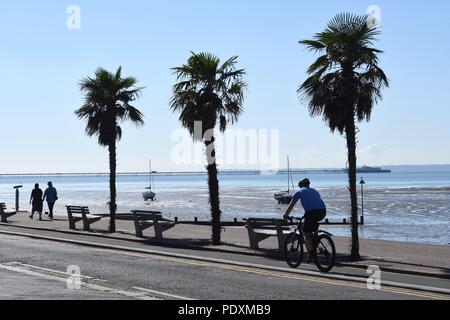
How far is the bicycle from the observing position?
1398 centimetres

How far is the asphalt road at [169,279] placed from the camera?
35.6ft

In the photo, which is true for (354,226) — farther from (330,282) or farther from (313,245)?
(330,282)

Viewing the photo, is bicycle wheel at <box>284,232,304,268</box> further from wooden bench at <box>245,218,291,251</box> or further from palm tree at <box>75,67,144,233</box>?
palm tree at <box>75,67,144,233</box>

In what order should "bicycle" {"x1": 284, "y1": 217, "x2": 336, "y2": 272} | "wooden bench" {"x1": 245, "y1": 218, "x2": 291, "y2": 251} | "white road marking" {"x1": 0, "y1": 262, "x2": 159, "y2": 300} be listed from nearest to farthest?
1. "white road marking" {"x1": 0, "y1": 262, "x2": 159, "y2": 300}
2. "bicycle" {"x1": 284, "y1": 217, "x2": 336, "y2": 272}
3. "wooden bench" {"x1": 245, "y1": 218, "x2": 291, "y2": 251}

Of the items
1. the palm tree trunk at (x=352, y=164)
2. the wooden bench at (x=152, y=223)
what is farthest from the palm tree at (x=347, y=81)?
the wooden bench at (x=152, y=223)

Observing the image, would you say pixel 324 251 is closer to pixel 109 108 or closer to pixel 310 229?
pixel 310 229

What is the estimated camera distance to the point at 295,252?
1462cm

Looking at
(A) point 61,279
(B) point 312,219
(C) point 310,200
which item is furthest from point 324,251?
(A) point 61,279

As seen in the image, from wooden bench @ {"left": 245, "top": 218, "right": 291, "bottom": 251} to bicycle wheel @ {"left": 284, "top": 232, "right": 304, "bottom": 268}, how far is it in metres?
3.00

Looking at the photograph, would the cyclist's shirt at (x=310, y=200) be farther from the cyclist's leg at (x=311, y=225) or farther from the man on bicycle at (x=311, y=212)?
the cyclist's leg at (x=311, y=225)

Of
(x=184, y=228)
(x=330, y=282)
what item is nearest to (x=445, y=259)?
(x=330, y=282)

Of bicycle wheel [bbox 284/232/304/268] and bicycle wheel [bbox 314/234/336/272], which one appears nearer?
bicycle wheel [bbox 314/234/336/272]

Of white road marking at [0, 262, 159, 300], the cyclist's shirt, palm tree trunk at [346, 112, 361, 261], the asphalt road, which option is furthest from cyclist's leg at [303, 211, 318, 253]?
white road marking at [0, 262, 159, 300]

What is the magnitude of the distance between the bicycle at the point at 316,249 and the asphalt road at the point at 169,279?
0.90 ft
